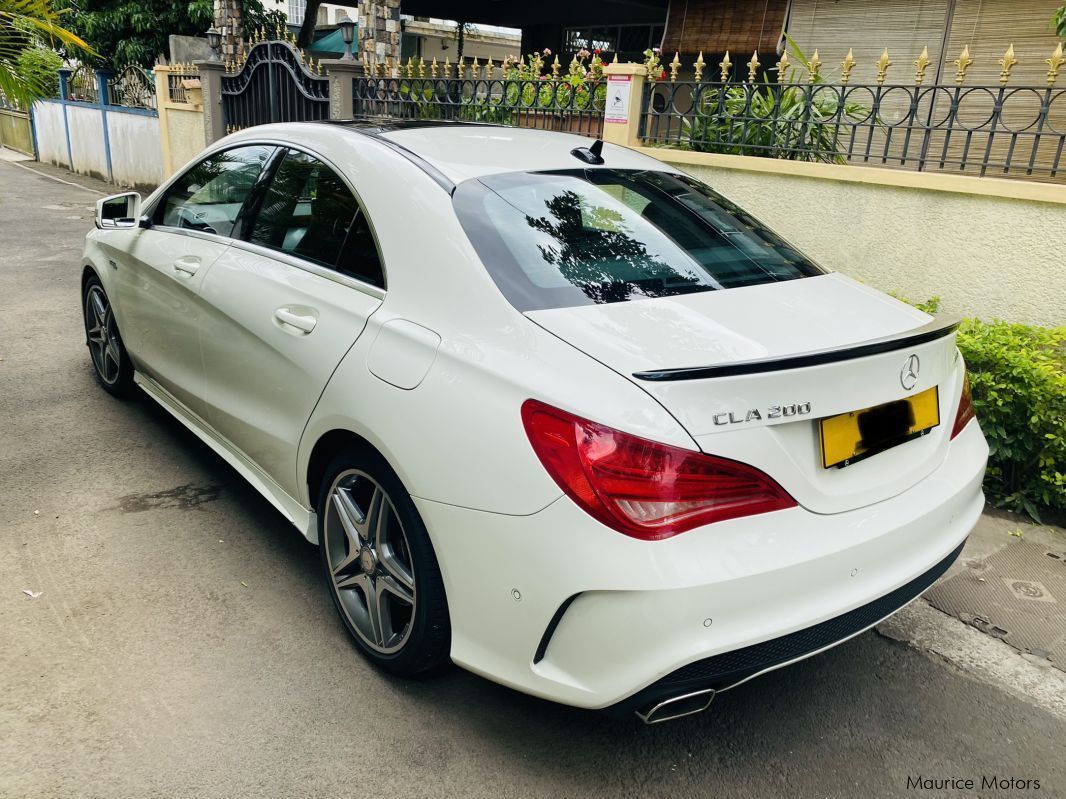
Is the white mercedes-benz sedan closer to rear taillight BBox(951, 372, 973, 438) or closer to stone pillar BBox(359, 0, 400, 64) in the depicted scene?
rear taillight BBox(951, 372, 973, 438)

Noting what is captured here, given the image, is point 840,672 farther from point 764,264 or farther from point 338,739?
point 338,739

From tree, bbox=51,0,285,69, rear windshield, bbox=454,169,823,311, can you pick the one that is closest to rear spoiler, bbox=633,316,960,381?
rear windshield, bbox=454,169,823,311

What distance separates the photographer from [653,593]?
1849 mm

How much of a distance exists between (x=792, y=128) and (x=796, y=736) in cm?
447

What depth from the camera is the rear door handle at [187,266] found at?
11.6 feet

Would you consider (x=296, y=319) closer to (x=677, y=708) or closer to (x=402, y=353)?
(x=402, y=353)

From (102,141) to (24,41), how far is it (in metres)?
14.1

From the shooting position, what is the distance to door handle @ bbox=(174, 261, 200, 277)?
11.6 ft

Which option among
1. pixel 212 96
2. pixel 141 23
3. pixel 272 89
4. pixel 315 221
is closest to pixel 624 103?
pixel 315 221

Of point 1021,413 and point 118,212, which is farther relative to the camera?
point 118,212

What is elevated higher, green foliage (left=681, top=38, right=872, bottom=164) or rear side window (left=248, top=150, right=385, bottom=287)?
green foliage (left=681, top=38, right=872, bottom=164)

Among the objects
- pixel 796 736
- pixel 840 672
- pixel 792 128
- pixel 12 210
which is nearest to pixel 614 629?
pixel 796 736

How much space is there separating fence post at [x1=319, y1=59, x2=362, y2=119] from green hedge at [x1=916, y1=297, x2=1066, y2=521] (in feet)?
25.1

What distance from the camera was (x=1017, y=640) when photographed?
9.79 feet
